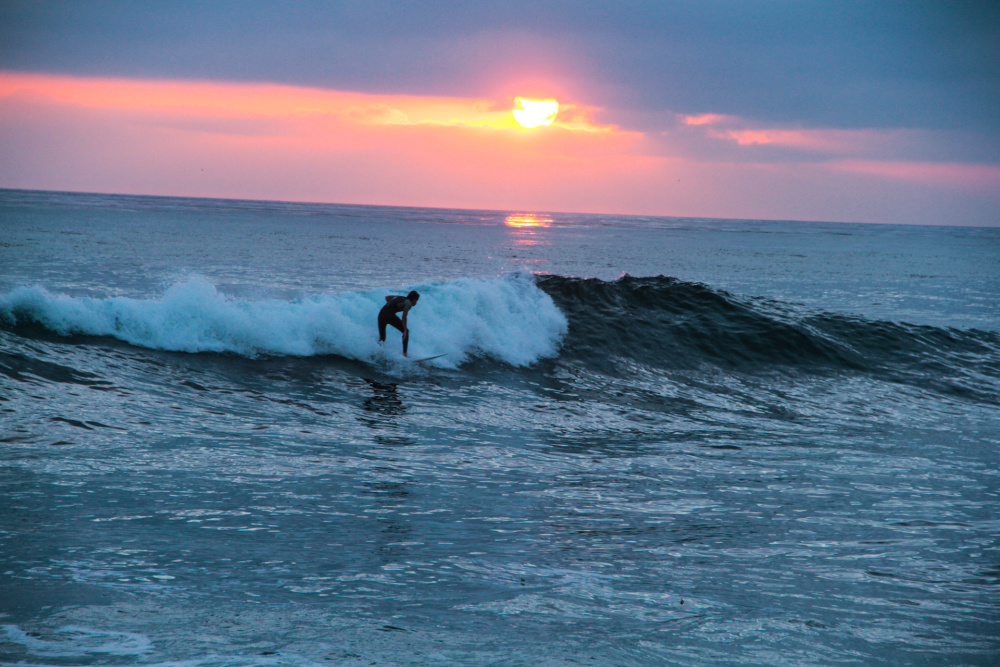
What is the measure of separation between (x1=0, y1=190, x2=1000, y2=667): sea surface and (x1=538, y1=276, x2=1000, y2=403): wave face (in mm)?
140

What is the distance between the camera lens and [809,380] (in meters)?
16.0

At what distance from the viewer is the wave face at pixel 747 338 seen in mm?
16844

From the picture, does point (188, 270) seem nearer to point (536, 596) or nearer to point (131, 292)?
point (131, 292)

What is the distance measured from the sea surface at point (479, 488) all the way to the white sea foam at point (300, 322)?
0.06m

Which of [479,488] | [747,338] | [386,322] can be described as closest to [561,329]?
[747,338]

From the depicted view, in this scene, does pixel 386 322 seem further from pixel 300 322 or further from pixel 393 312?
pixel 300 322

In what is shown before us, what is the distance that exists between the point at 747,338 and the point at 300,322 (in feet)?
37.3

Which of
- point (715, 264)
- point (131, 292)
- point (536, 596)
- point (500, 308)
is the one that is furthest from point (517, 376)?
point (715, 264)

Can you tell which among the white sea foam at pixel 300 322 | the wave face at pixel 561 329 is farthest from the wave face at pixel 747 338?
the white sea foam at pixel 300 322

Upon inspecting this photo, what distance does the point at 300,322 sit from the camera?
1441 cm

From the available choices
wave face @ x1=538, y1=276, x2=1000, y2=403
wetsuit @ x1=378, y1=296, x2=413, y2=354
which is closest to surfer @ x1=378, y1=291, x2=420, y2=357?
wetsuit @ x1=378, y1=296, x2=413, y2=354

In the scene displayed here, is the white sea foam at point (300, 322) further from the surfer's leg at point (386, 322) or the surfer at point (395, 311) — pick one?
the surfer at point (395, 311)

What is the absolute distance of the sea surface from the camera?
4.68 m

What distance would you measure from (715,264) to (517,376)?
40.7 m
